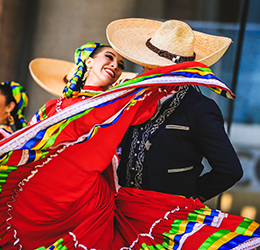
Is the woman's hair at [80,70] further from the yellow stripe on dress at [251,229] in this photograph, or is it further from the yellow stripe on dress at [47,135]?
the yellow stripe on dress at [251,229]

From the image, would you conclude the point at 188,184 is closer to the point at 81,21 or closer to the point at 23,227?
the point at 23,227

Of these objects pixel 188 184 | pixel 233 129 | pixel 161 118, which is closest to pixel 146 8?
pixel 233 129

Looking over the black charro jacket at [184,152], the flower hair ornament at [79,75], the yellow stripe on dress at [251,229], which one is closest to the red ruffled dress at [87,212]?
the yellow stripe on dress at [251,229]

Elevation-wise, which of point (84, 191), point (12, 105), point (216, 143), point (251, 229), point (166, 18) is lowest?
point (12, 105)

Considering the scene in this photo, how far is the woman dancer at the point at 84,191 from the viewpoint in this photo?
920 mm

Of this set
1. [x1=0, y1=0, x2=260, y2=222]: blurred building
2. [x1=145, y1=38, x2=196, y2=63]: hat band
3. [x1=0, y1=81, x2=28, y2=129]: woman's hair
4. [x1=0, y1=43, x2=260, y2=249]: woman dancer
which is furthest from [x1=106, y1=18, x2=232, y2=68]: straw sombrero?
[x1=0, y1=0, x2=260, y2=222]: blurred building

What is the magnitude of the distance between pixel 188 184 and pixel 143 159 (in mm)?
236

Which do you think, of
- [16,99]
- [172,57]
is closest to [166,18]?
[16,99]

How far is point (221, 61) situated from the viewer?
299 centimetres

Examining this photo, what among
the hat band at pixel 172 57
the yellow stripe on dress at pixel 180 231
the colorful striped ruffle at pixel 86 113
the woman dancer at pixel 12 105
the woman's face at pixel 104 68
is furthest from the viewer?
the woman dancer at pixel 12 105

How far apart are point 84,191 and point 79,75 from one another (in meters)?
0.92

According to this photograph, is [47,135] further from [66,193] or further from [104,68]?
[104,68]

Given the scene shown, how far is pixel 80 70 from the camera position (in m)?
1.74

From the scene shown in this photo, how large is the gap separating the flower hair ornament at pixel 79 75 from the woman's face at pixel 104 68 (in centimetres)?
5
